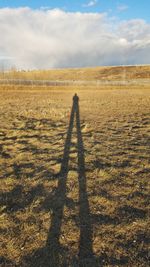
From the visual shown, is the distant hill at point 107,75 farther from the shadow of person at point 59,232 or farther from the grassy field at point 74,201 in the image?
the shadow of person at point 59,232

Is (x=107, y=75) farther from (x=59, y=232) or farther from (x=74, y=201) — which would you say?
(x=59, y=232)

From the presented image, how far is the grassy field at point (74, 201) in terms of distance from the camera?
408cm

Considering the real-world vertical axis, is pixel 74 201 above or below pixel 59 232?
above

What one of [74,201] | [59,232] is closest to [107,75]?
[74,201]

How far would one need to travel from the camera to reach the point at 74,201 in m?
5.59

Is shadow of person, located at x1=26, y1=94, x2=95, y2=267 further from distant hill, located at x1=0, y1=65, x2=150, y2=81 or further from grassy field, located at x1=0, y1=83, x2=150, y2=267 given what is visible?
distant hill, located at x1=0, y1=65, x2=150, y2=81

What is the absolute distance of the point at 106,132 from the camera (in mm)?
11953

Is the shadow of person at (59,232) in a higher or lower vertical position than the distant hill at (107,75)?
lower

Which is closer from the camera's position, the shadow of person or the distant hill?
the shadow of person

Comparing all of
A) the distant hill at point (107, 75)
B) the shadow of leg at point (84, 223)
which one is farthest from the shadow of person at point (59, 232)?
the distant hill at point (107, 75)

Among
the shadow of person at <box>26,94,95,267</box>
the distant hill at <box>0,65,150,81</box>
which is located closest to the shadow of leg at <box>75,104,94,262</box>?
the shadow of person at <box>26,94,95,267</box>

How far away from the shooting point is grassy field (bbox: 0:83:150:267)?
4.08 meters

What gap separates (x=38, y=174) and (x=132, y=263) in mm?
3764

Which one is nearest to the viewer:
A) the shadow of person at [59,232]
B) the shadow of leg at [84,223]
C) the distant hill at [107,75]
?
the shadow of person at [59,232]
